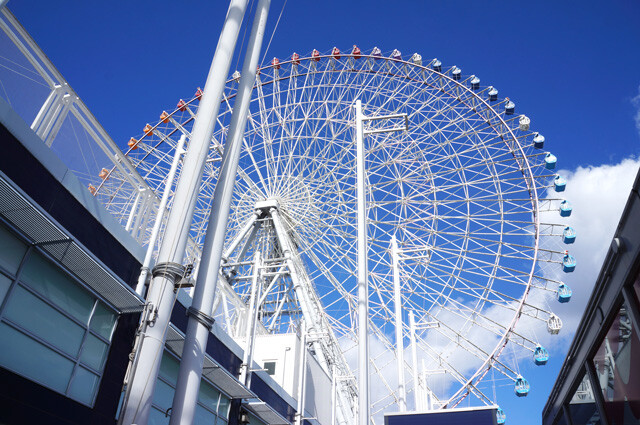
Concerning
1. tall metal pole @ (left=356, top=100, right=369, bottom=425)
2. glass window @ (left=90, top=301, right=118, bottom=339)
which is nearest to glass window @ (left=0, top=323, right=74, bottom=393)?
glass window @ (left=90, top=301, right=118, bottom=339)

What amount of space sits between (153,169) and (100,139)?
18717 millimetres

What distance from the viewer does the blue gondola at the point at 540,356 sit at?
→ 24.2m

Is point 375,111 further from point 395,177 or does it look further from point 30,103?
point 30,103

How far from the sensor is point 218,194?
7.09m

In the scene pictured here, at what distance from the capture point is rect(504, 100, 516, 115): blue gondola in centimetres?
Result: 2917

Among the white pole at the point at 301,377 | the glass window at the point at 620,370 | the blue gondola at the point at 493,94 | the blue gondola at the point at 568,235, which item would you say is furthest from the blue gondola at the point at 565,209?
the glass window at the point at 620,370

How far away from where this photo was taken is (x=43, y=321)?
738 cm

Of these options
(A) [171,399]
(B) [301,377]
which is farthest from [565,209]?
(A) [171,399]

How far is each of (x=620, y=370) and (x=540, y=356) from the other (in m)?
20.5

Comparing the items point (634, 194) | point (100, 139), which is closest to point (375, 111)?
point (100, 139)

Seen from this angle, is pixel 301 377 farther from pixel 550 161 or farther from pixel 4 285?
pixel 550 161

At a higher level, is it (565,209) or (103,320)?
(565,209)

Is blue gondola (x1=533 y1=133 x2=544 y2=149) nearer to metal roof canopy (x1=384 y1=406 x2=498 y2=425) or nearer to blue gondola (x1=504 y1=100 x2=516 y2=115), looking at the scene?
blue gondola (x1=504 y1=100 x2=516 y2=115)

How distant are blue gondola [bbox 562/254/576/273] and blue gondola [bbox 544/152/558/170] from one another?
4.87 metres
